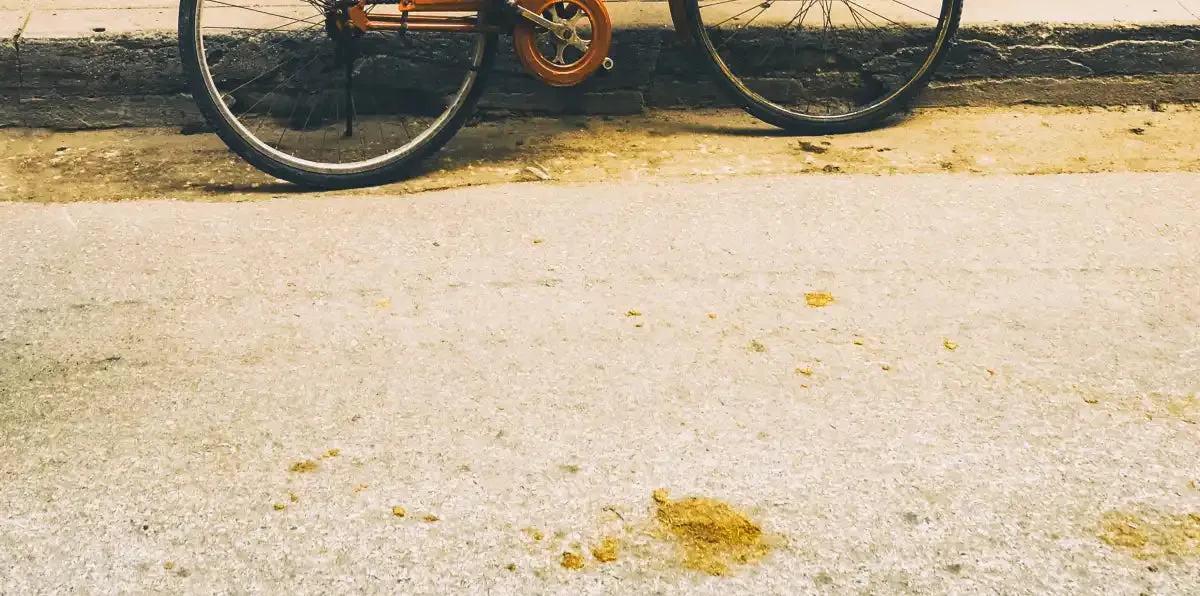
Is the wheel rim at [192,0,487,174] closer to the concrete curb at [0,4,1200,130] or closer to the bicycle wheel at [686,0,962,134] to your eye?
the concrete curb at [0,4,1200,130]

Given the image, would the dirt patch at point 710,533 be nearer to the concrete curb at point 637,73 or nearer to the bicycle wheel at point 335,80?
the bicycle wheel at point 335,80

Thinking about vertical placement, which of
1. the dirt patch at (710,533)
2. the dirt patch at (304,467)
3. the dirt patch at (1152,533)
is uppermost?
the dirt patch at (1152,533)

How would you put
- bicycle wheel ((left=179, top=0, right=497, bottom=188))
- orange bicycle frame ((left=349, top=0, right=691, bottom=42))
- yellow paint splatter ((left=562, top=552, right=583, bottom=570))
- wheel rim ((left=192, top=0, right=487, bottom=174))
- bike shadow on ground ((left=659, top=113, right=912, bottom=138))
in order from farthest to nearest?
bike shadow on ground ((left=659, top=113, right=912, bottom=138)), wheel rim ((left=192, top=0, right=487, bottom=174)), bicycle wheel ((left=179, top=0, right=497, bottom=188)), orange bicycle frame ((left=349, top=0, right=691, bottom=42)), yellow paint splatter ((left=562, top=552, right=583, bottom=570))

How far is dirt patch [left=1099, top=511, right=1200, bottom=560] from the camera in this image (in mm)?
2086

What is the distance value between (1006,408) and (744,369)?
551 millimetres

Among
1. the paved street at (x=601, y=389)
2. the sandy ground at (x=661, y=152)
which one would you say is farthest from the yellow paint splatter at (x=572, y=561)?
the sandy ground at (x=661, y=152)

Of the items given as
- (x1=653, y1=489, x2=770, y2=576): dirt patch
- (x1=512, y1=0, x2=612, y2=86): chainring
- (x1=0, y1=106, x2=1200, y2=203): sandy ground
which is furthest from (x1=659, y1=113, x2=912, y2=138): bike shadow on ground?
(x1=653, y1=489, x2=770, y2=576): dirt patch

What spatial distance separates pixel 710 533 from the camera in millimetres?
2121

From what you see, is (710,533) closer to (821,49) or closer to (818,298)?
(818,298)

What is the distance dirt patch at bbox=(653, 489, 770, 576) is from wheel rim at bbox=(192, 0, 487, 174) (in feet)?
7.42

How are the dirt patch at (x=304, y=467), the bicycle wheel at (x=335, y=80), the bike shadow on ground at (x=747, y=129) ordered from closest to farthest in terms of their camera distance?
the dirt patch at (x=304, y=467) → the bicycle wheel at (x=335, y=80) → the bike shadow on ground at (x=747, y=129)

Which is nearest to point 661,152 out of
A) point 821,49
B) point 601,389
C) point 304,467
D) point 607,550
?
point 821,49

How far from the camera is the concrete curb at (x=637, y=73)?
4227 millimetres

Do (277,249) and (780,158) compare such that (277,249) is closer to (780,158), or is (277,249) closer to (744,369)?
(744,369)
